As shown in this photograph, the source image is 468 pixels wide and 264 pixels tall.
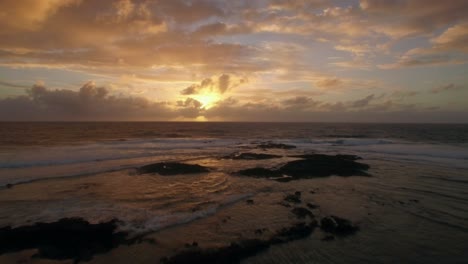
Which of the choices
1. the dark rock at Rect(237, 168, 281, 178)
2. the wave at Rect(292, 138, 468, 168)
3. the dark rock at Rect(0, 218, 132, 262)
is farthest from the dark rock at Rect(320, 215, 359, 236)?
the wave at Rect(292, 138, 468, 168)

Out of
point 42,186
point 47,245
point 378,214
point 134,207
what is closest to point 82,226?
point 47,245

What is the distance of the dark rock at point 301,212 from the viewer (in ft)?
34.3

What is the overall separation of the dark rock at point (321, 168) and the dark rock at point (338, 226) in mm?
9555

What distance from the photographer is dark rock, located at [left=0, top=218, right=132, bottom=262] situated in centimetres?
753

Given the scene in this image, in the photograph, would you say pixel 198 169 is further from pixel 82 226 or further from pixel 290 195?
pixel 82 226

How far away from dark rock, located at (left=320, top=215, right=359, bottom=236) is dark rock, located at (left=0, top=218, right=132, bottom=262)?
6489mm

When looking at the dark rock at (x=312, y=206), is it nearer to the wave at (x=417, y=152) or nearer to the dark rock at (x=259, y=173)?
the dark rock at (x=259, y=173)

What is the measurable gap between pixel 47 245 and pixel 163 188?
7.40 m

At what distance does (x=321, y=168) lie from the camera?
2184 cm

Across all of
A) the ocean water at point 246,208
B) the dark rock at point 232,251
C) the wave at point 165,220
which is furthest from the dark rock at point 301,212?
the wave at point 165,220

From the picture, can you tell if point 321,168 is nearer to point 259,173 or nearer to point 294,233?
point 259,173

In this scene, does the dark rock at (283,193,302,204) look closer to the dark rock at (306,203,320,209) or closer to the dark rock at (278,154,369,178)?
the dark rock at (306,203,320,209)

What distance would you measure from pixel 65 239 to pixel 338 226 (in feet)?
29.2

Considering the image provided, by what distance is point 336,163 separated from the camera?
2372 centimetres
